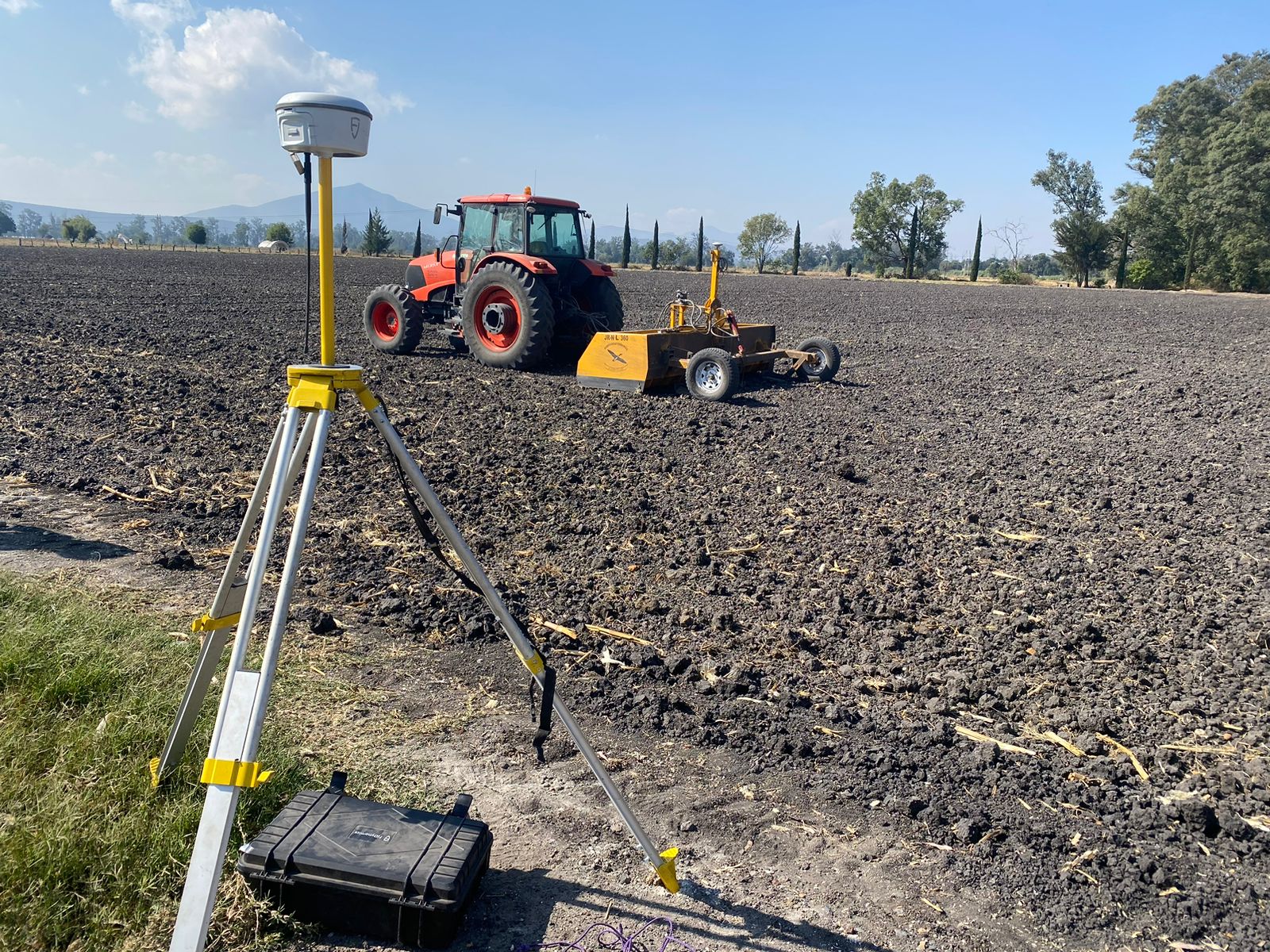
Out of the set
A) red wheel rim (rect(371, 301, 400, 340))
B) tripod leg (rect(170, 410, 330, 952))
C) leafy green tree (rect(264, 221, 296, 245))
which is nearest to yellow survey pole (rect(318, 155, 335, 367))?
tripod leg (rect(170, 410, 330, 952))

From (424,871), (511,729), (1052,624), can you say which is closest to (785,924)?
(424,871)

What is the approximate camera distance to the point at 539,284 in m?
11.9

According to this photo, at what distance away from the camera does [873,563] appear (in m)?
5.92

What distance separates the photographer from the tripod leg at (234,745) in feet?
7.20

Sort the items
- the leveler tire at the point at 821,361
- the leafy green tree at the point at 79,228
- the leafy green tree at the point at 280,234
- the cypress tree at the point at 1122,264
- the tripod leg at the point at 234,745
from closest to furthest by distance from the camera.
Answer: the tripod leg at the point at 234,745
the leveler tire at the point at 821,361
the cypress tree at the point at 1122,264
the leafy green tree at the point at 79,228
the leafy green tree at the point at 280,234

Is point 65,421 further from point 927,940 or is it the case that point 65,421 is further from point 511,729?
point 927,940

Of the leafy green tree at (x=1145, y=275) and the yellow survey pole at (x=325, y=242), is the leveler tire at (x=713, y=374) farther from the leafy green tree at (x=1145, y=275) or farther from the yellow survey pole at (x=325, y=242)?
the leafy green tree at (x=1145, y=275)

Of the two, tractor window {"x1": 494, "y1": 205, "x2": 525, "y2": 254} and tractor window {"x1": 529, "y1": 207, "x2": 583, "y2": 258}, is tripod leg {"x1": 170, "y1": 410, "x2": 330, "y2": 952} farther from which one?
tractor window {"x1": 529, "y1": 207, "x2": 583, "y2": 258}

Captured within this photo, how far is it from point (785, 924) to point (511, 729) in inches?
59.5

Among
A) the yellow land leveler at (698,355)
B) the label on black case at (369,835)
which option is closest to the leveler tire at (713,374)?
the yellow land leveler at (698,355)

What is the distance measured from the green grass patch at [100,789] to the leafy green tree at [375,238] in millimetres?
52349

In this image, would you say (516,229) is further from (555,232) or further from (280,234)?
(280,234)

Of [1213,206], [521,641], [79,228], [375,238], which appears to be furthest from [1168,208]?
[79,228]

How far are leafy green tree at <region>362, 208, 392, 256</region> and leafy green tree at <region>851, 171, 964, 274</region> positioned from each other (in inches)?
1280
